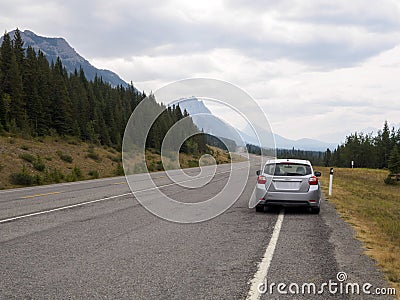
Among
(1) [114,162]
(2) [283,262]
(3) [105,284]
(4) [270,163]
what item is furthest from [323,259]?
(1) [114,162]

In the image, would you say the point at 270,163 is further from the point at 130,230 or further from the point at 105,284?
the point at 105,284

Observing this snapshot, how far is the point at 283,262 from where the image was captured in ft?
20.8

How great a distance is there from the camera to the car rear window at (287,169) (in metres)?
11.8

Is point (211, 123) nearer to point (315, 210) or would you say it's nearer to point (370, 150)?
point (315, 210)

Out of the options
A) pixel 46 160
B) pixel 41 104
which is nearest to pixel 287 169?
pixel 46 160

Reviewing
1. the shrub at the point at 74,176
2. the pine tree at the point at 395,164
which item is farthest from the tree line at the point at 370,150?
the shrub at the point at 74,176

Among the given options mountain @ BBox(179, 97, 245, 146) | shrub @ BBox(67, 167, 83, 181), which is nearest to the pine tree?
shrub @ BBox(67, 167, 83, 181)

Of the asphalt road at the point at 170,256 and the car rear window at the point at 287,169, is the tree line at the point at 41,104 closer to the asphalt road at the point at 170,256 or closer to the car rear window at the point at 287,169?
the car rear window at the point at 287,169

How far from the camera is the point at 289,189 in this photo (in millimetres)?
11516

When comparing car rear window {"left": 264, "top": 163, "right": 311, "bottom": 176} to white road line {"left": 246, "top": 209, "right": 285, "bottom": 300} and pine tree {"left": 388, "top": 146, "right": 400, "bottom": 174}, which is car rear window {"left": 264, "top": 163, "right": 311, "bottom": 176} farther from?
pine tree {"left": 388, "top": 146, "right": 400, "bottom": 174}

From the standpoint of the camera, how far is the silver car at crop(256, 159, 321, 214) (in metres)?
11.5

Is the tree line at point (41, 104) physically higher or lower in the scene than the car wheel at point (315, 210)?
higher

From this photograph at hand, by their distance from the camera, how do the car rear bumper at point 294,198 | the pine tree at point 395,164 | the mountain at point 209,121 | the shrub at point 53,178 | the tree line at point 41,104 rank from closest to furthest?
the car rear bumper at point 294,198, the mountain at point 209,121, the shrub at point 53,178, the tree line at point 41,104, the pine tree at point 395,164

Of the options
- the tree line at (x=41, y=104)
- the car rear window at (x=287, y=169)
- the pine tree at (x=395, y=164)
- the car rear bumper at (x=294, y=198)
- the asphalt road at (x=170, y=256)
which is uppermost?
the tree line at (x=41, y=104)
